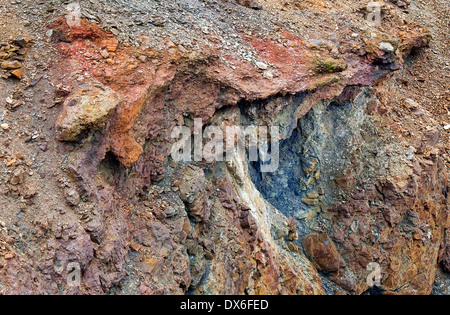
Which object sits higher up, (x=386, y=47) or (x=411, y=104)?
(x=386, y=47)

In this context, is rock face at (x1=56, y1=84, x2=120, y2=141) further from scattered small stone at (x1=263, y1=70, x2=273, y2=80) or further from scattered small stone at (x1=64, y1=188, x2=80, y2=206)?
scattered small stone at (x1=263, y1=70, x2=273, y2=80)

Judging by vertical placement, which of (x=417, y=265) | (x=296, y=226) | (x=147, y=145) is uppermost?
(x=147, y=145)

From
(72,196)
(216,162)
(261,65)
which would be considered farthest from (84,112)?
(261,65)

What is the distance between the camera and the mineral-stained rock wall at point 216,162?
6688mm

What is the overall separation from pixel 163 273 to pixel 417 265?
339 inches

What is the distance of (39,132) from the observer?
274 inches

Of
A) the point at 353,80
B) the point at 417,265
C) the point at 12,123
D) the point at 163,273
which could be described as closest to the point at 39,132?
the point at 12,123

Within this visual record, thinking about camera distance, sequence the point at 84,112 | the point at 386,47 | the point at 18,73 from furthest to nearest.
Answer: the point at 386,47 → the point at 18,73 → the point at 84,112

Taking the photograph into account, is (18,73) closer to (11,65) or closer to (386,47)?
(11,65)

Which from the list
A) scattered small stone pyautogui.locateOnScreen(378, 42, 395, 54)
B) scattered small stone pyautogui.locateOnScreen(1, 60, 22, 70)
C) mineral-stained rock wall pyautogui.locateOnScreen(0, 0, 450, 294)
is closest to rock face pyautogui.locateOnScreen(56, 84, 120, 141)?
mineral-stained rock wall pyautogui.locateOnScreen(0, 0, 450, 294)

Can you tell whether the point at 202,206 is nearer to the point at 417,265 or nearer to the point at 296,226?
the point at 296,226

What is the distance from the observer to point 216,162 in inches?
370

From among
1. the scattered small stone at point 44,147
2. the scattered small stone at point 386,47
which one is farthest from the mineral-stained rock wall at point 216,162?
the scattered small stone at point 386,47

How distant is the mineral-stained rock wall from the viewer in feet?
21.9
